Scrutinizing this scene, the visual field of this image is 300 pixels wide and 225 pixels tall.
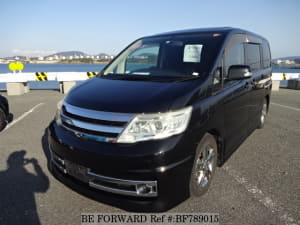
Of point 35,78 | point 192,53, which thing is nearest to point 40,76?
point 35,78

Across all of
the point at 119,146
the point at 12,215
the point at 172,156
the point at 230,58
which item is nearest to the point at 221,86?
the point at 230,58

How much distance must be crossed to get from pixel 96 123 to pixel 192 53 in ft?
5.36

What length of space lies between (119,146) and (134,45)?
2.36 metres

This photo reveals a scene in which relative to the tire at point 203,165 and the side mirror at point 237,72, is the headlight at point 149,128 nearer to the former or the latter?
the tire at point 203,165

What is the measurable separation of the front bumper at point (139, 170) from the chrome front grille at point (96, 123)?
0.07m

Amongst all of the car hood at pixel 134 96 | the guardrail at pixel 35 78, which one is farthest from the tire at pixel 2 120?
the guardrail at pixel 35 78

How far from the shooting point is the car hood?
2.03 m

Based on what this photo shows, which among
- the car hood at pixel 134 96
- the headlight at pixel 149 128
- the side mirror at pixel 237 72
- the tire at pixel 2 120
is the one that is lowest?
the tire at pixel 2 120

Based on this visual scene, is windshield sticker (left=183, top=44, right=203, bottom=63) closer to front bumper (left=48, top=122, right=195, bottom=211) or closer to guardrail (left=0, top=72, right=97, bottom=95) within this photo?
front bumper (left=48, top=122, right=195, bottom=211)

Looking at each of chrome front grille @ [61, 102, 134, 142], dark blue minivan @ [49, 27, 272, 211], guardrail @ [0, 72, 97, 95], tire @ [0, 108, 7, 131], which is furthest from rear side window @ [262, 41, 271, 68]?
guardrail @ [0, 72, 97, 95]

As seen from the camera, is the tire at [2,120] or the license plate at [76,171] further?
the tire at [2,120]

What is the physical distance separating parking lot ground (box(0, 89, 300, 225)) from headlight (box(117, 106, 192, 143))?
3.19 ft

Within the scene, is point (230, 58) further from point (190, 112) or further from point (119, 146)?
point (119, 146)

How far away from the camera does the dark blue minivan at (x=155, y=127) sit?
193 cm
